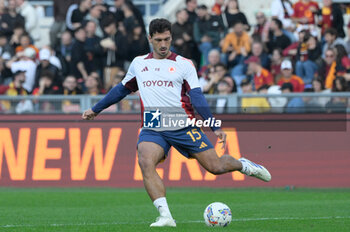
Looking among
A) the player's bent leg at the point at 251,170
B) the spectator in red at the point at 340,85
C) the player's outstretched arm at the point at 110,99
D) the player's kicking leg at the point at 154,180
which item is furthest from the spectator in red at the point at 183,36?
the player's kicking leg at the point at 154,180

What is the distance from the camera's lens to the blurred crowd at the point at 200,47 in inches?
719

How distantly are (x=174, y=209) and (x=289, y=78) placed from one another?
21.0 ft

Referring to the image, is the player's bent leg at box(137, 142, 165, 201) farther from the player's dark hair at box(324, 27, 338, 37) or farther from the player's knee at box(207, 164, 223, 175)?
the player's dark hair at box(324, 27, 338, 37)

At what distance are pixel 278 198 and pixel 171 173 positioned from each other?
302 centimetres

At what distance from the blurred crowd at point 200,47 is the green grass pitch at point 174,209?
293 centimetres

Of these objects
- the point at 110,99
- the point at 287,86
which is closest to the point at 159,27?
the point at 110,99

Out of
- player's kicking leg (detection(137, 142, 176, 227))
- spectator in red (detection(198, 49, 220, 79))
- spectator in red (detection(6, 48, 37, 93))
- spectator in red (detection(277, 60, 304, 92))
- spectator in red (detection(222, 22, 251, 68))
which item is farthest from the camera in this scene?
spectator in red (detection(222, 22, 251, 68))

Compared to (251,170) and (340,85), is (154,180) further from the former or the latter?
(340,85)

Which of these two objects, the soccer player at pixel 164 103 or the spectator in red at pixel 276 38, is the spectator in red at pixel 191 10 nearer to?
the spectator in red at pixel 276 38

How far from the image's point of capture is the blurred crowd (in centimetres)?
1827

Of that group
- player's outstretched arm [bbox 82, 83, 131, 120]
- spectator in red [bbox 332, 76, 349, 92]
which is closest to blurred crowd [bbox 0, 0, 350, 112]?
spectator in red [bbox 332, 76, 349, 92]

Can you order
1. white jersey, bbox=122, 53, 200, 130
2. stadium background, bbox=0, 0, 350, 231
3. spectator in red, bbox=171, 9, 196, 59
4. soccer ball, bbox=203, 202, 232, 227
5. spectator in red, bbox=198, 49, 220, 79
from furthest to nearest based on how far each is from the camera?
spectator in red, bbox=171, 9, 196, 59 < spectator in red, bbox=198, 49, 220, 79 < stadium background, bbox=0, 0, 350, 231 < white jersey, bbox=122, 53, 200, 130 < soccer ball, bbox=203, 202, 232, 227

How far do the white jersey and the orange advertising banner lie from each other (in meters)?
6.82

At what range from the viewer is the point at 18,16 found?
21.3 meters
